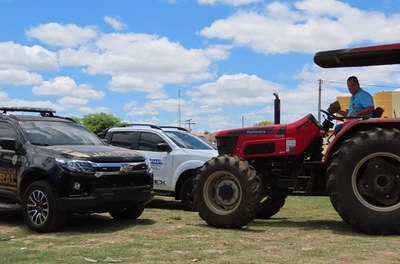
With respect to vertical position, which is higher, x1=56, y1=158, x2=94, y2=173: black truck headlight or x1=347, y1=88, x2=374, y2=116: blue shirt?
x1=347, y1=88, x2=374, y2=116: blue shirt

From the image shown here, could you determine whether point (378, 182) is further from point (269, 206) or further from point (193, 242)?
point (269, 206)

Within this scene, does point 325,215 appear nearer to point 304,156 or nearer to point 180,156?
point 304,156

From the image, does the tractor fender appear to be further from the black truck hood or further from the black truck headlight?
the black truck headlight

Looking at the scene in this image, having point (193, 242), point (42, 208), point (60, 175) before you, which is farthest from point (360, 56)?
point (42, 208)

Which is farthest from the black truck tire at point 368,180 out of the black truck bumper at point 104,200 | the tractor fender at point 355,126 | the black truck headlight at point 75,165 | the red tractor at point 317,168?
the black truck headlight at point 75,165

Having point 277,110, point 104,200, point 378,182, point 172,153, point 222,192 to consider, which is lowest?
point 104,200

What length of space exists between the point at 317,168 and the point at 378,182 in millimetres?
1157

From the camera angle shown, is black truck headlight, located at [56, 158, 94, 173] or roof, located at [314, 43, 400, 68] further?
black truck headlight, located at [56, 158, 94, 173]

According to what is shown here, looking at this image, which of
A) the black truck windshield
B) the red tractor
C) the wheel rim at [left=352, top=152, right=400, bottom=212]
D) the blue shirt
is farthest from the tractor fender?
the black truck windshield

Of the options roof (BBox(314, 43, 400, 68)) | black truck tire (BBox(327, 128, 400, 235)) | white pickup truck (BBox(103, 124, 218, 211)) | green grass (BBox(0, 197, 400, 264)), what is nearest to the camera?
green grass (BBox(0, 197, 400, 264))

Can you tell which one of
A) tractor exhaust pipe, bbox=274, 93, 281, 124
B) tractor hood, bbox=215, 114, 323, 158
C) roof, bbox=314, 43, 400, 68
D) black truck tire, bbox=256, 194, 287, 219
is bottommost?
black truck tire, bbox=256, 194, 287, 219

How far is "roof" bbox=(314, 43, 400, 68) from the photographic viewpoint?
7.55 m

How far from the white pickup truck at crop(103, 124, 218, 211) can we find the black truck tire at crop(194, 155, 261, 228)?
306 cm

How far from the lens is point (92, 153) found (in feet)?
27.7
